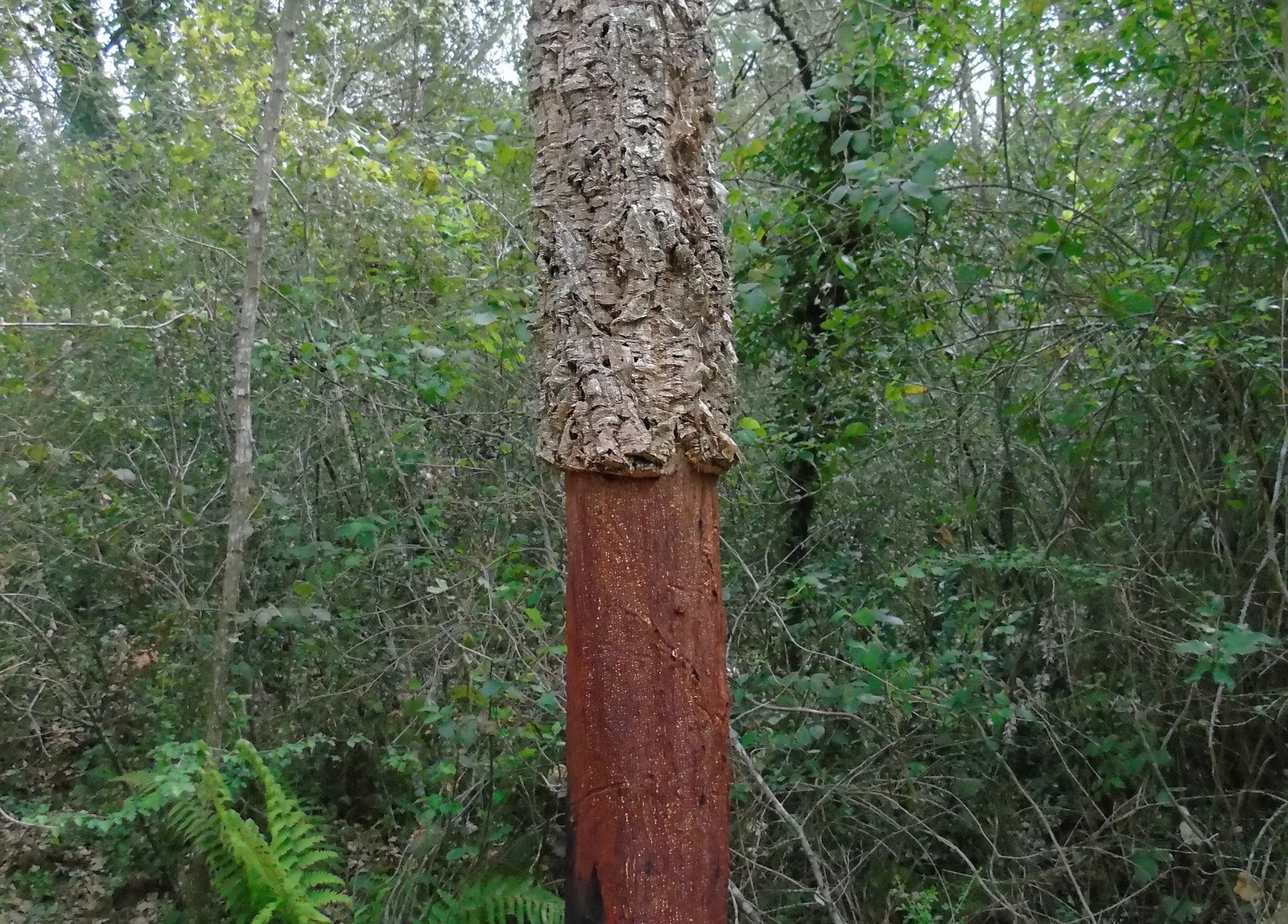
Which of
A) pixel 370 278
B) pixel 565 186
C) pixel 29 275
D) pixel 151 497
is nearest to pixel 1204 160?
pixel 565 186

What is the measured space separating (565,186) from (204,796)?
2.89 meters

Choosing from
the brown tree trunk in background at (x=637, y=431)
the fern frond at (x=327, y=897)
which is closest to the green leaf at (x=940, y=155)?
the brown tree trunk in background at (x=637, y=431)

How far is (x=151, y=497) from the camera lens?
4.89 meters

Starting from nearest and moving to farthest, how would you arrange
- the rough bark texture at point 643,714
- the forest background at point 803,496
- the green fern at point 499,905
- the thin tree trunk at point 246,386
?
the rough bark texture at point 643,714, the green fern at point 499,905, the forest background at point 803,496, the thin tree trunk at point 246,386

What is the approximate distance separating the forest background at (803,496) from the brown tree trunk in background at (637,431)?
134cm

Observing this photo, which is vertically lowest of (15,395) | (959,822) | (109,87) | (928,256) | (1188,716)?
(959,822)

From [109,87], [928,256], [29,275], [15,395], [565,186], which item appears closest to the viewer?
[565,186]

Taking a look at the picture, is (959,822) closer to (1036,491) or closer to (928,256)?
(1036,491)

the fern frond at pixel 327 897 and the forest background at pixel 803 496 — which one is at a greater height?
the forest background at pixel 803 496

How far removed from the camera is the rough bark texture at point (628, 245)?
1.39 m

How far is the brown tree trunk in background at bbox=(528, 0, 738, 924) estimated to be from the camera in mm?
1325

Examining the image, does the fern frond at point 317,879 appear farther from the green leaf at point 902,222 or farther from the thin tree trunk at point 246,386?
the green leaf at point 902,222

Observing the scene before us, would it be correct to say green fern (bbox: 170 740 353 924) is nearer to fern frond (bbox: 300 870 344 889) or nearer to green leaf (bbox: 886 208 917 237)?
fern frond (bbox: 300 870 344 889)

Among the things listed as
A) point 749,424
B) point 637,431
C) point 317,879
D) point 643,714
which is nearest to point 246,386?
point 317,879
